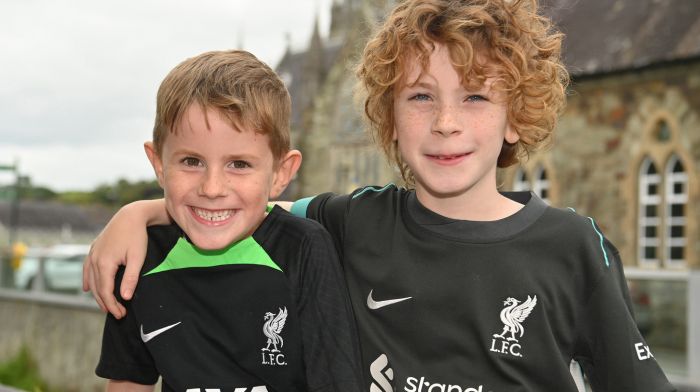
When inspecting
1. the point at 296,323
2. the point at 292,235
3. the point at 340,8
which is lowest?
the point at 296,323

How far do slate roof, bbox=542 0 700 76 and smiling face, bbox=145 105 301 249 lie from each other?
17.2 metres

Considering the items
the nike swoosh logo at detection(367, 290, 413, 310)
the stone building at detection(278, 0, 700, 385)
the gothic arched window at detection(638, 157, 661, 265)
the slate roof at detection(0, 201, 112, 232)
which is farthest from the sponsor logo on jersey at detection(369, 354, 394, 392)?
the slate roof at detection(0, 201, 112, 232)

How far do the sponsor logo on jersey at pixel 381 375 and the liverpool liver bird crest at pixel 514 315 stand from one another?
31cm

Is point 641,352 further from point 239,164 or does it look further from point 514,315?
point 239,164

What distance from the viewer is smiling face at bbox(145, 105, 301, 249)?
253cm

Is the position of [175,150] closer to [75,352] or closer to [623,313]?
[623,313]

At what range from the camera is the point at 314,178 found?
1355 inches

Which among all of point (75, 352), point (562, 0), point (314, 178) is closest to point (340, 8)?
point (314, 178)

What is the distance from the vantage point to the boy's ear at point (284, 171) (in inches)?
107

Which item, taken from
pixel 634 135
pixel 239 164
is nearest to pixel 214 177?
pixel 239 164

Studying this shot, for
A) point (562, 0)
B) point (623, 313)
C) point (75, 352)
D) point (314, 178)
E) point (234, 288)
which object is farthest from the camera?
point (314, 178)

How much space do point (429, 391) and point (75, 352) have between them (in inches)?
441

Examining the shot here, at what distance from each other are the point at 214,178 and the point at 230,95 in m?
0.23

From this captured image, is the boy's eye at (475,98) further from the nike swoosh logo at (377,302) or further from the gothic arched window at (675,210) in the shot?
the gothic arched window at (675,210)
